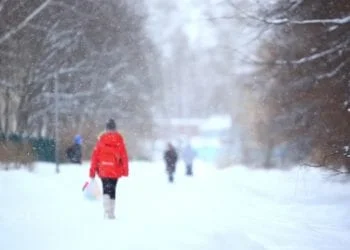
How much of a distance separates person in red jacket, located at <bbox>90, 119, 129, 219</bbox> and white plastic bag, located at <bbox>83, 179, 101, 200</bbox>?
2704 millimetres

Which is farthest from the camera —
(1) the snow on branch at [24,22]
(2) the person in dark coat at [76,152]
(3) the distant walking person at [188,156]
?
(3) the distant walking person at [188,156]

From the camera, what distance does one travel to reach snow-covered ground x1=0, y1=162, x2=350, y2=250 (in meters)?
9.96

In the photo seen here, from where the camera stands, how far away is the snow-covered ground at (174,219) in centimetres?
996

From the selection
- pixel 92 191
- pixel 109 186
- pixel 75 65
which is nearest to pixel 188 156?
pixel 75 65

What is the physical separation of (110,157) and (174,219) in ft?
5.73

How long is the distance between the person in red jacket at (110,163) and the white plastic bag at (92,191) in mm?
2704

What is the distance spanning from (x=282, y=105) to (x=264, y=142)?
14218 mm

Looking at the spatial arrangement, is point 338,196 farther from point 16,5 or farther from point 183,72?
point 183,72

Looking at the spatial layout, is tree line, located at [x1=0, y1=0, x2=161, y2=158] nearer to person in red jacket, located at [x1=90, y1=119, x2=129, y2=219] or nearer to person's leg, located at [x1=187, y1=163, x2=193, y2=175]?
person's leg, located at [x1=187, y1=163, x2=193, y2=175]

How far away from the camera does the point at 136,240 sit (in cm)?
974

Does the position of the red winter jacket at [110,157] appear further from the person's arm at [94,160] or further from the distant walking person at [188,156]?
the distant walking person at [188,156]

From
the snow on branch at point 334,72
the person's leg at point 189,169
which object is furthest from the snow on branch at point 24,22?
the person's leg at point 189,169

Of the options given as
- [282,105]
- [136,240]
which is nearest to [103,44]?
[282,105]

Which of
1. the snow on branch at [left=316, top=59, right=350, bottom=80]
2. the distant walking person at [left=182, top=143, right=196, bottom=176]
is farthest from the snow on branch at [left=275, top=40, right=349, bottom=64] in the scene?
the distant walking person at [left=182, top=143, right=196, bottom=176]
